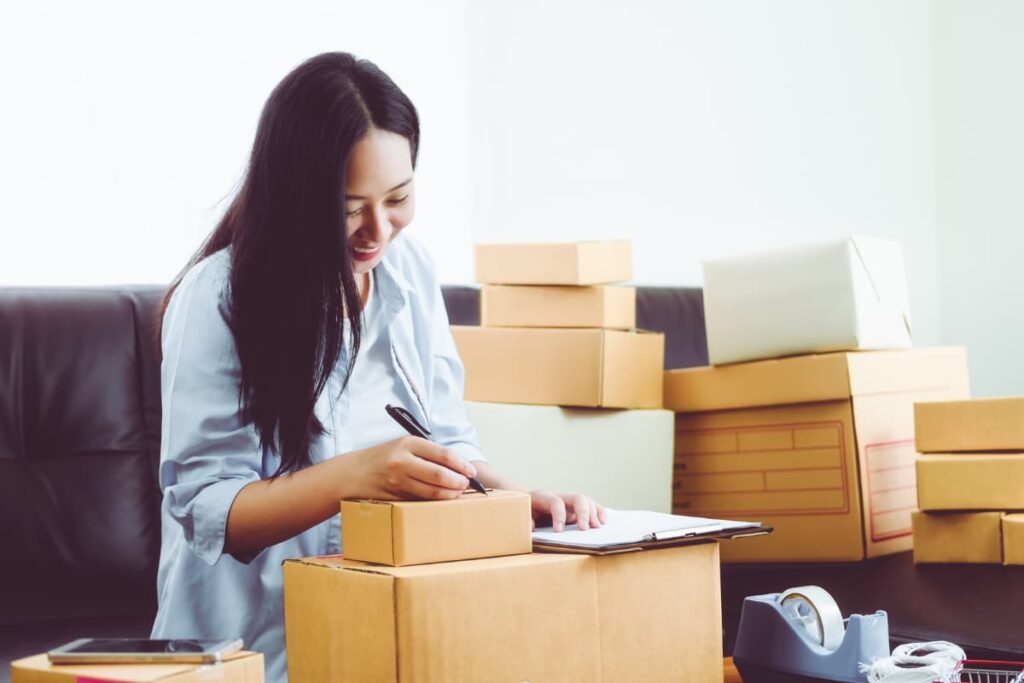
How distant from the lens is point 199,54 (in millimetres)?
2311

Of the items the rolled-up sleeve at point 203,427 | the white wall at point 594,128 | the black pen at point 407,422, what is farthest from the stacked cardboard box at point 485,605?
the white wall at point 594,128

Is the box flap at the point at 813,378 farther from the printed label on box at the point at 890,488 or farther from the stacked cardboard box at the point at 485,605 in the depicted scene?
the stacked cardboard box at the point at 485,605

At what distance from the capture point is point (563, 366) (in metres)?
2.09

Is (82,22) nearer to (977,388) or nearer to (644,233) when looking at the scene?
(644,233)

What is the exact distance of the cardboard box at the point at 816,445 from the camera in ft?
6.47

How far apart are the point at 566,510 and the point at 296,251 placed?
404 mm

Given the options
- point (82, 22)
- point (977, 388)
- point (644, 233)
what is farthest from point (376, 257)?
point (977, 388)

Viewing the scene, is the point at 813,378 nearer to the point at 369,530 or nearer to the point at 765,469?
the point at 765,469

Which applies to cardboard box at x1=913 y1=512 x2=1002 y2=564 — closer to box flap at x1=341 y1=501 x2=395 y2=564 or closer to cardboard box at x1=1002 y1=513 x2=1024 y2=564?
cardboard box at x1=1002 y1=513 x2=1024 y2=564

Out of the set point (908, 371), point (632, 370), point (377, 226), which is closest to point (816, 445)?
point (908, 371)

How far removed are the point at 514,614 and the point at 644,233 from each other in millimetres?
2066

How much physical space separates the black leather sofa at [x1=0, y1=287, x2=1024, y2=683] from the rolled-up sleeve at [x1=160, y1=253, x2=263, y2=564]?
1.58 feet

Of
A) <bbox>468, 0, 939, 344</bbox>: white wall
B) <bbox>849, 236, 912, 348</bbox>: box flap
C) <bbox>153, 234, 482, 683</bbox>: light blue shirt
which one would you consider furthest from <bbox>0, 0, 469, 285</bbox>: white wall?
<bbox>849, 236, 912, 348</bbox>: box flap

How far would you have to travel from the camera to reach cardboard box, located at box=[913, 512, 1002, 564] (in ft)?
5.74
